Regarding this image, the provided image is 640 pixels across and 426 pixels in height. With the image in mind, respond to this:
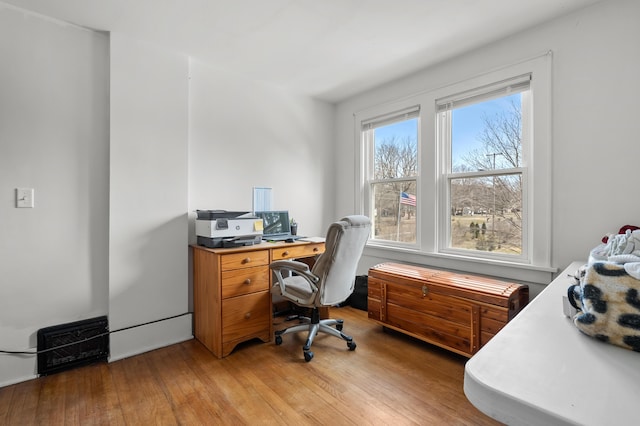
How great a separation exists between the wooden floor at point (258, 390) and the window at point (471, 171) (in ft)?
3.23

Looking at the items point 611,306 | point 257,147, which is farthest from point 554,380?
point 257,147

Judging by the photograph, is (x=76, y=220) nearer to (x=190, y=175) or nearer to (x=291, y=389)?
(x=190, y=175)

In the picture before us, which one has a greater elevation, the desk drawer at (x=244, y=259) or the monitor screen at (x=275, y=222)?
the monitor screen at (x=275, y=222)

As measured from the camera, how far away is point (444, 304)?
223 centimetres

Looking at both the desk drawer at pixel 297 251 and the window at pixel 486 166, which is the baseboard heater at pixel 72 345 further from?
the window at pixel 486 166

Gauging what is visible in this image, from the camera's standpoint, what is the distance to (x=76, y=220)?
220 cm

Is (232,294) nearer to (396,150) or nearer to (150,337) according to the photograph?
(150,337)

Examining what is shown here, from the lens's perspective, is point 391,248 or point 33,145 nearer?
point 33,145

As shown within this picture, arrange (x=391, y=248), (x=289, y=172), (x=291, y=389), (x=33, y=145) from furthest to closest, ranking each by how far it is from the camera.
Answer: (x=289, y=172) < (x=391, y=248) < (x=33, y=145) < (x=291, y=389)

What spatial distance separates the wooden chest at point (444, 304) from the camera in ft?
6.61

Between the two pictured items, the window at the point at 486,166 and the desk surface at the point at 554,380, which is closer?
the desk surface at the point at 554,380

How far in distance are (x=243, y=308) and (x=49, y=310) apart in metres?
1.32

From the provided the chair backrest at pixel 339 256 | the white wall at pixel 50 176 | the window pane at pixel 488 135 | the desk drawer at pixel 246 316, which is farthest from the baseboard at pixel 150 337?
the window pane at pixel 488 135

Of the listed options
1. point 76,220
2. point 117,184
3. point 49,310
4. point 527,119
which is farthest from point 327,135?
point 49,310
